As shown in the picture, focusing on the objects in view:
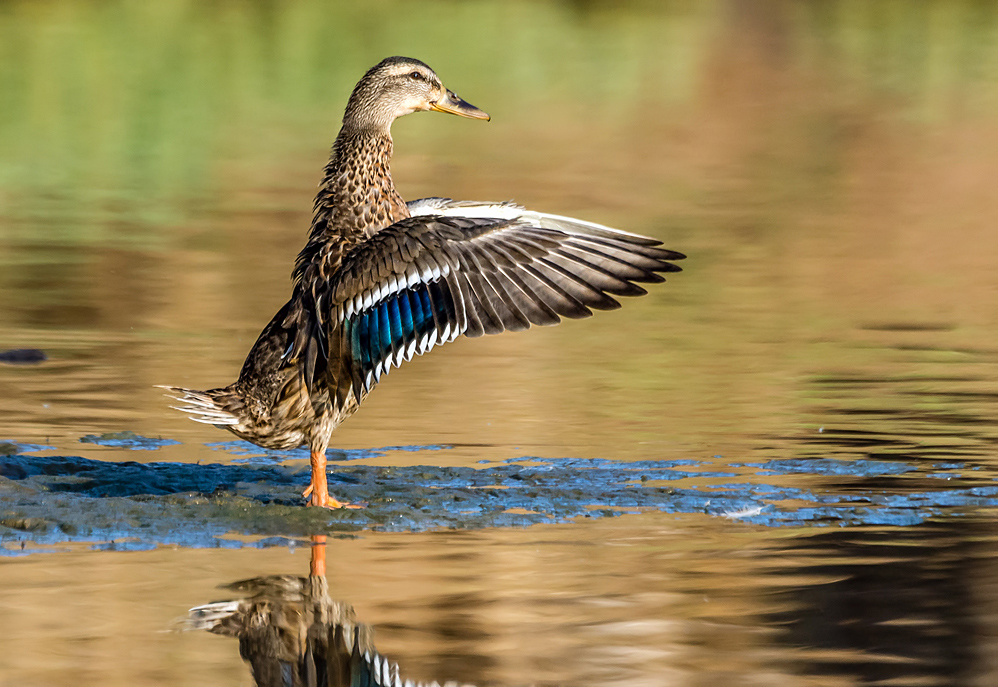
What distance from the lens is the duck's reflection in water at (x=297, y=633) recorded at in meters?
Answer: 5.11

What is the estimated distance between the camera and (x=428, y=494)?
7559mm

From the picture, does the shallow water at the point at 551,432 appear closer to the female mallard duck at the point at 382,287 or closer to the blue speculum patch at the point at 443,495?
the blue speculum patch at the point at 443,495

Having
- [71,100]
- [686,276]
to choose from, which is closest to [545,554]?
[686,276]

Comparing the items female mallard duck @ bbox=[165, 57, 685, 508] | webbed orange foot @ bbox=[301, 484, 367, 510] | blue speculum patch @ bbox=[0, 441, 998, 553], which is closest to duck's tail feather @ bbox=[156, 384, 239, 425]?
female mallard duck @ bbox=[165, 57, 685, 508]

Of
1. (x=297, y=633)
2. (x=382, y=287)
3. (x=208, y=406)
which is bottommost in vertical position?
(x=297, y=633)

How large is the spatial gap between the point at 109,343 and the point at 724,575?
19.2 ft

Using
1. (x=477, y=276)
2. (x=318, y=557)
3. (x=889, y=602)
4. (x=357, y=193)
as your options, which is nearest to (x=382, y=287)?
(x=477, y=276)

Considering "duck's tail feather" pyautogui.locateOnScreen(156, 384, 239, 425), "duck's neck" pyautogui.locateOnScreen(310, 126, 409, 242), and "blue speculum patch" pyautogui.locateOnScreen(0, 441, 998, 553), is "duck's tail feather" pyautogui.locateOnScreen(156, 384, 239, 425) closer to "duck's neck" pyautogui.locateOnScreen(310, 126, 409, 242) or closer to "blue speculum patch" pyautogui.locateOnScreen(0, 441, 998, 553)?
"blue speculum patch" pyautogui.locateOnScreen(0, 441, 998, 553)

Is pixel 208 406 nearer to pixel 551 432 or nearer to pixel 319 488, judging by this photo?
pixel 319 488

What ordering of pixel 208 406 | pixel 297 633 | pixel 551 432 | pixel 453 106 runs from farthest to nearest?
pixel 551 432
pixel 453 106
pixel 208 406
pixel 297 633

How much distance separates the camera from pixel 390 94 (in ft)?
27.4

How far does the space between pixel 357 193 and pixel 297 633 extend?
9.36 feet

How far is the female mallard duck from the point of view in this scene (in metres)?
7.17

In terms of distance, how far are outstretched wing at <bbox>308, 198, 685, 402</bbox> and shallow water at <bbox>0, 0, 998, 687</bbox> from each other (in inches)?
29.4
